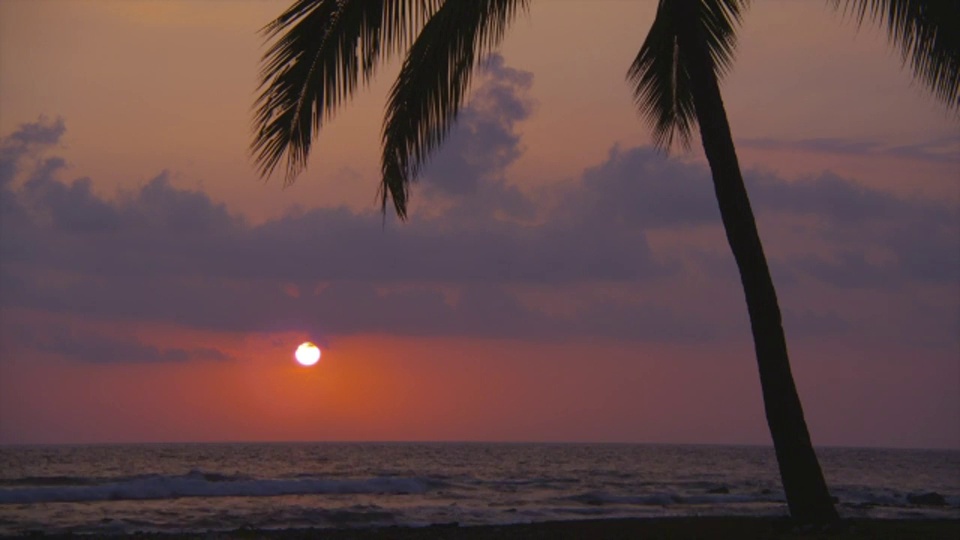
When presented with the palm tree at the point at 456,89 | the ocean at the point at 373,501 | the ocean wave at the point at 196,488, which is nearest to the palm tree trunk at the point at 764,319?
the palm tree at the point at 456,89

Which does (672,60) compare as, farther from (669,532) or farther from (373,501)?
(373,501)

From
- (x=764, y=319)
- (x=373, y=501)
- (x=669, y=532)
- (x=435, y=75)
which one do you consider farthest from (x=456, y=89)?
(x=373, y=501)

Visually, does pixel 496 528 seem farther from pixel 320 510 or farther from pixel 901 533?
pixel 320 510

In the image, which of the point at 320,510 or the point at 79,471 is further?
the point at 79,471

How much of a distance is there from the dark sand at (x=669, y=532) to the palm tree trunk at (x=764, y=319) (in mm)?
342

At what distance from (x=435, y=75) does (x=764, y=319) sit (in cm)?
328

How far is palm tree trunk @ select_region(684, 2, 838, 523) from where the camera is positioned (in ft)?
26.9

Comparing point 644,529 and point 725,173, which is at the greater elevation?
point 725,173

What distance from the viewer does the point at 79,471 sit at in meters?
50.2

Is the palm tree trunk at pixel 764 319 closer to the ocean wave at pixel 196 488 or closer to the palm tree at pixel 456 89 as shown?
the palm tree at pixel 456 89

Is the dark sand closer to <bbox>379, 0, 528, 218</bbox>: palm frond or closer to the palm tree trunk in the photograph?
the palm tree trunk

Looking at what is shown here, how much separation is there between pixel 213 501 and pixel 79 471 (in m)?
23.5

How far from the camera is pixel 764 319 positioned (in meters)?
A: 8.30

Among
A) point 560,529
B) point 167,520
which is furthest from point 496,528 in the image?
point 167,520
